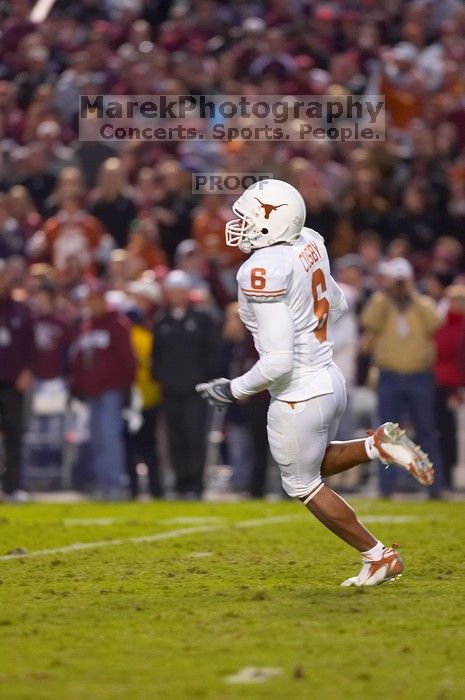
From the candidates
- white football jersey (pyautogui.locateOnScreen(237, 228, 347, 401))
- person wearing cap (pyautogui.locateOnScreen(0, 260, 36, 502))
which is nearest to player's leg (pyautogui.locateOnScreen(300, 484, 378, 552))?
white football jersey (pyautogui.locateOnScreen(237, 228, 347, 401))

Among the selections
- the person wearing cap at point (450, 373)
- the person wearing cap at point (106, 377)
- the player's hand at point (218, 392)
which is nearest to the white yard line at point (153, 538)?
the player's hand at point (218, 392)

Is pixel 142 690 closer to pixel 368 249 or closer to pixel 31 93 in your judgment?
pixel 368 249

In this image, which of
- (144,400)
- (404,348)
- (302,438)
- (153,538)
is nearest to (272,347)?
(302,438)

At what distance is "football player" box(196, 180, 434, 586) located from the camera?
6730 mm

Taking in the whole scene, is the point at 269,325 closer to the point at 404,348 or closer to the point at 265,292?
the point at 265,292

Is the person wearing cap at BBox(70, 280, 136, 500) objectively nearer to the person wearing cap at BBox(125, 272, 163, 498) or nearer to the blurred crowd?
the blurred crowd

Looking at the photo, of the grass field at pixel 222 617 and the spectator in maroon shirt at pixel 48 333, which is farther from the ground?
the spectator in maroon shirt at pixel 48 333

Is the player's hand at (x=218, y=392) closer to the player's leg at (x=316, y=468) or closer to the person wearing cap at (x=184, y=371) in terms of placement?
the player's leg at (x=316, y=468)

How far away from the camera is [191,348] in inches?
537

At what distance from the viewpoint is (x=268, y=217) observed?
6.86 m

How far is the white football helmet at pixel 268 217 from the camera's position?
686 cm

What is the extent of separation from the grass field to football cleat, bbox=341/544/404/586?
0.17 feet

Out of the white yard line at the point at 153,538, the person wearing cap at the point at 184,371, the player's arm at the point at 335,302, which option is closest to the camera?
the player's arm at the point at 335,302

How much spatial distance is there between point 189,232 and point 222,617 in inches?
413
